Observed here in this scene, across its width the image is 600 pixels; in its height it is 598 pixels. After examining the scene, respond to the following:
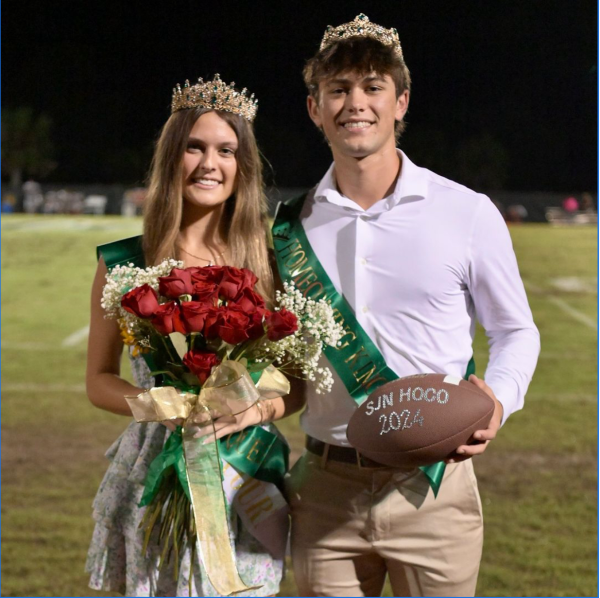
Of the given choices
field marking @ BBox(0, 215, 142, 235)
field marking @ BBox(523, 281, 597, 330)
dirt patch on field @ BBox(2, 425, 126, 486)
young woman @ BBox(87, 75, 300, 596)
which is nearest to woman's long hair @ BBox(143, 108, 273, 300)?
young woman @ BBox(87, 75, 300, 596)

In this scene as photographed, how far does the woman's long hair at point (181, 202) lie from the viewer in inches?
71.4

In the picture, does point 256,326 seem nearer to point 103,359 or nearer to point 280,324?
point 280,324

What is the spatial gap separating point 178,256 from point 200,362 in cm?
42

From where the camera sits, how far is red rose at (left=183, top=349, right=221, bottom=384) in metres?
1.47

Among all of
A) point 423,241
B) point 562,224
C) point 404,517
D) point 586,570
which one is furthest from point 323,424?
point 562,224

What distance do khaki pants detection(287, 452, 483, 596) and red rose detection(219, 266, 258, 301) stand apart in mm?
533

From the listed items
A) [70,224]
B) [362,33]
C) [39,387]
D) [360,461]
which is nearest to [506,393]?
[360,461]

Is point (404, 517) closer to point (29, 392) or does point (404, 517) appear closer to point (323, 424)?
point (323, 424)

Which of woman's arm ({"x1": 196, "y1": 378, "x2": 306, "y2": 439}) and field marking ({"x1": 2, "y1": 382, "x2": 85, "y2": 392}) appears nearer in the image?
woman's arm ({"x1": 196, "y1": 378, "x2": 306, "y2": 439})

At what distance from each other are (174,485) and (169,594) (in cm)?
26

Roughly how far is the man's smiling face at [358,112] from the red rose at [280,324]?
449 mm

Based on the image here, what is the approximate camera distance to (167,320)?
4.62 feet

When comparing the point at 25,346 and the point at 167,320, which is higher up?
the point at 167,320

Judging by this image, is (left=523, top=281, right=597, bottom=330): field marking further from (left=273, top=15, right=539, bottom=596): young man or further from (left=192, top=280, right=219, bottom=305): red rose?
(left=192, top=280, right=219, bottom=305): red rose
